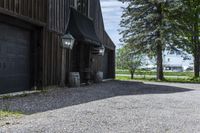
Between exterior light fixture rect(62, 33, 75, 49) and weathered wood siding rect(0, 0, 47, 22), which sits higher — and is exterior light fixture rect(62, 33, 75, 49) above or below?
below

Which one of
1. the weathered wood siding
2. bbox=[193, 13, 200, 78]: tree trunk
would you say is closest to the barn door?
the weathered wood siding

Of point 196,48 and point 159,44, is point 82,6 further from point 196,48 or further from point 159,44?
point 196,48

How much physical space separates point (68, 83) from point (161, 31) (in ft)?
42.8

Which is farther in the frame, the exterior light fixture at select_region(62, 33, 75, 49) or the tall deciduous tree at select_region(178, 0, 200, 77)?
the tall deciduous tree at select_region(178, 0, 200, 77)

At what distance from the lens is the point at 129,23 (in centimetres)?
3247

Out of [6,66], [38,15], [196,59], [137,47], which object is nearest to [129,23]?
[137,47]

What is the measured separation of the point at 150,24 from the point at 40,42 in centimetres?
1669

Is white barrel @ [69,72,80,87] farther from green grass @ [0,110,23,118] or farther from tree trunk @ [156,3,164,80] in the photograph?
tree trunk @ [156,3,164,80]

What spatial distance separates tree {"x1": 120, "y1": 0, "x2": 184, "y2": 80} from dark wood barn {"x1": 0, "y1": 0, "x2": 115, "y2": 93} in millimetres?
9074

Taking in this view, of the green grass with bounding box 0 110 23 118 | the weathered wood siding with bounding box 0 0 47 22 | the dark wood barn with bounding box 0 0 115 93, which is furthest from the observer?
the dark wood barn with bounding box 0 0 115 93

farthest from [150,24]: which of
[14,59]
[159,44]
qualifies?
[14,59]

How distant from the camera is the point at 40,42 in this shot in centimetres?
1623

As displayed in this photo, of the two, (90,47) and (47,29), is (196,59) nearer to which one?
Result: (90,47)

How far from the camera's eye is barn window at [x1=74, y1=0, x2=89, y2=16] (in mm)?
21603
